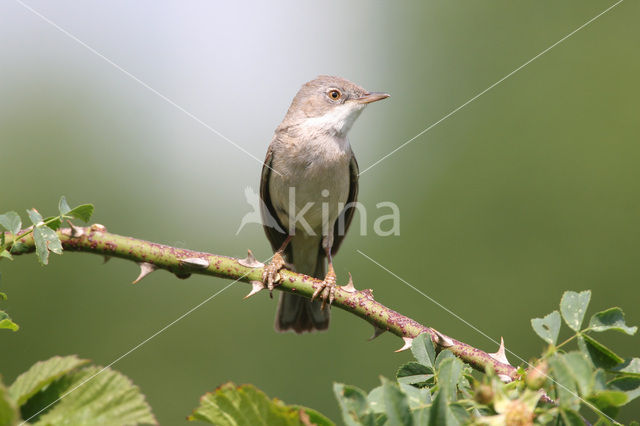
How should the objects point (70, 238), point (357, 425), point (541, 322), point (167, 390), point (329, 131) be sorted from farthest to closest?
point (167, 390) < point (329, 131) < point (70, 238) < point (541, 322) < point (357, 425)

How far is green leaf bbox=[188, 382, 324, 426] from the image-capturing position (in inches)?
42.9

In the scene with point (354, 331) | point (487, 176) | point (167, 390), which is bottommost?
point (167, 390)

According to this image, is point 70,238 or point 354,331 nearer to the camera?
point 70,238

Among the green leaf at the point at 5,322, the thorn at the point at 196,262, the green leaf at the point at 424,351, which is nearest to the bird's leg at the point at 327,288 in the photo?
the thorn at the point at 196,262

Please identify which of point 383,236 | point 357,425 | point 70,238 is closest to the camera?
point 357,425

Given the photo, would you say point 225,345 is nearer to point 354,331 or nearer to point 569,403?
point 354,331

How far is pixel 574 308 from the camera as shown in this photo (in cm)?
158

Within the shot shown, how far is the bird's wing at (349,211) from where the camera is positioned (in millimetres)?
5734

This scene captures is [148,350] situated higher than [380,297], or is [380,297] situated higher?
[380,297]

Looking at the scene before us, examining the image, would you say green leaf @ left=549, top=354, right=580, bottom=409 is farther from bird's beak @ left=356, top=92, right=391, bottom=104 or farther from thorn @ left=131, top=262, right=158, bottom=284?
bird's beak @ left=356, top=92, right=391, bottom=104

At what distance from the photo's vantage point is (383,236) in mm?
8688

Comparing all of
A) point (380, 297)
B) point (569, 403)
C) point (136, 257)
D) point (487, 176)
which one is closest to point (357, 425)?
point (569, 403)

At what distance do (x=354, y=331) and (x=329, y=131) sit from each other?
3183mm

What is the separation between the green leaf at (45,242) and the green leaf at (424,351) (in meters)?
1.29
